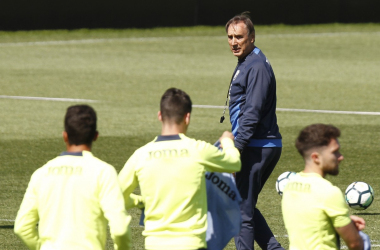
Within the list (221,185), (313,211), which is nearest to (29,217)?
(221,185)

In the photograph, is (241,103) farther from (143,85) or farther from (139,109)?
(143,85)

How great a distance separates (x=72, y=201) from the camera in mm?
4922

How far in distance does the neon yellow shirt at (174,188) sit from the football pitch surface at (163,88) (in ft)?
10.2

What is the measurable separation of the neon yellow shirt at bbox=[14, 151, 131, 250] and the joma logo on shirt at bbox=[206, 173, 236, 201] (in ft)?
3.65

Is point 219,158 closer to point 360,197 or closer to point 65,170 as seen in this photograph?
point 65,170

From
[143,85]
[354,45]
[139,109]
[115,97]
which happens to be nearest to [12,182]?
[139,109]

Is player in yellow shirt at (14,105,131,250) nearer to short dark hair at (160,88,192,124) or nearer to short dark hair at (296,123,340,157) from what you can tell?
short dark hair at (160,88,192,124)

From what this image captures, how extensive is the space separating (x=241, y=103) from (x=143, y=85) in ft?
56.2

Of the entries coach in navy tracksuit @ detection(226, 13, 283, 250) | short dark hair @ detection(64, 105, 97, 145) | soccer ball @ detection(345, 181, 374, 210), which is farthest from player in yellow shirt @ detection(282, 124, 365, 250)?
soccer ball @ detection(345, 181, 374, 210)

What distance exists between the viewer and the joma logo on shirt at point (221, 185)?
5.89 metres

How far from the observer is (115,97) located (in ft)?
72.9

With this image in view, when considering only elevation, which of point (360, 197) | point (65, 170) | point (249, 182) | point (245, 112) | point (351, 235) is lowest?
point (360, 197)

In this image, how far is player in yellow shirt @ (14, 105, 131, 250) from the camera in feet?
16.0

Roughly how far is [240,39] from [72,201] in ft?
10.4
